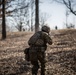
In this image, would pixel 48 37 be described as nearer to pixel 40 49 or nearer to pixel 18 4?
pixel 40 49

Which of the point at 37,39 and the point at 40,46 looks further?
the point at 40,46

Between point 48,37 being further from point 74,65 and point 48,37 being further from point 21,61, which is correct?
point 21,61

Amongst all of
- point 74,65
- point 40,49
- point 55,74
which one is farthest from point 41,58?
point 74,65

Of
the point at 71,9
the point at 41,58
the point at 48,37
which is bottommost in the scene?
the point at 41,58

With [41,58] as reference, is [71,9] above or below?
above

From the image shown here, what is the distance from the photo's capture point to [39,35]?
9906 mm

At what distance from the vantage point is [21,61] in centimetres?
1405

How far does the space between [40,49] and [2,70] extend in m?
3.31

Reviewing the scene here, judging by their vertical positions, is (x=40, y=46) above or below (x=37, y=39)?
below

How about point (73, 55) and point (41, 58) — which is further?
point (73, 55)

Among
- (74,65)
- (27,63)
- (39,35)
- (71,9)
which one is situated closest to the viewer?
(39,35)

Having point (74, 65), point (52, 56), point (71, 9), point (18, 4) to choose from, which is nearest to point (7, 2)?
A: point (18, 4)

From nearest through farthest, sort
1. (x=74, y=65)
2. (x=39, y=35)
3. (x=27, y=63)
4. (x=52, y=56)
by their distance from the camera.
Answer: (x=39, y=35), (x=74, y=65), (x=27, y=63), (x=52, y=56)

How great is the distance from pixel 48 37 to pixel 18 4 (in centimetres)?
2342
